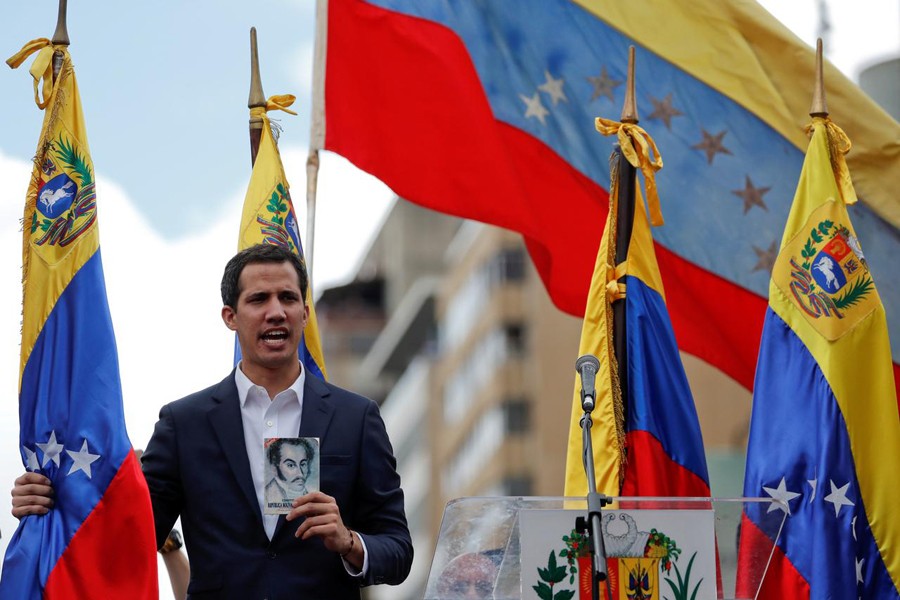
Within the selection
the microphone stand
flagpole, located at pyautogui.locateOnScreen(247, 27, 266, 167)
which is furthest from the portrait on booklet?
flagpole, located at pyautogui.locateOnScreen(247, 27, 266, 167)

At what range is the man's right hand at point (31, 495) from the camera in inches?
258

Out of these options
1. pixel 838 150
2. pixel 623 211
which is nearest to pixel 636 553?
pixel 623 211

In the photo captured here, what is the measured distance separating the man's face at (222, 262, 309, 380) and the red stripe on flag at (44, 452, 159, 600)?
0.71m

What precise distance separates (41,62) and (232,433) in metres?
1.98

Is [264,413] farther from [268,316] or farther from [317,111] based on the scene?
[317,111]

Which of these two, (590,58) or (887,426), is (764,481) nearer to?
(887,426)

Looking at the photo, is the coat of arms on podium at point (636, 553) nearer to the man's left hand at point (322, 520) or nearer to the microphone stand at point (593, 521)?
the microphone stand at point (593, 521)

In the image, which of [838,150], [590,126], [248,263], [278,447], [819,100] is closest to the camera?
[278,447]

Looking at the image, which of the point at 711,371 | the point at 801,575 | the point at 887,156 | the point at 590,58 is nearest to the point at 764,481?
the point at 801,575

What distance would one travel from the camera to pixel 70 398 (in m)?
6.94

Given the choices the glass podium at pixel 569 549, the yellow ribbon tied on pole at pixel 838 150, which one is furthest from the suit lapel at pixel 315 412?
the yellow ribbon tied on pole at pixel 838 150

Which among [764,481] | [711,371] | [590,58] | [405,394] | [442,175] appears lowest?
[764,481]

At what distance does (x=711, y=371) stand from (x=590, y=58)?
35.8 m

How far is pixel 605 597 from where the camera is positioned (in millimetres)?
5680
